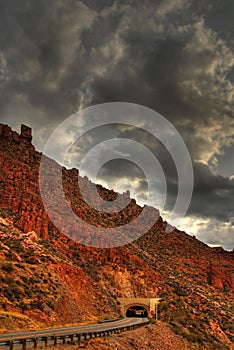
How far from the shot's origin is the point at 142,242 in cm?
9731

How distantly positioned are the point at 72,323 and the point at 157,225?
239 feet

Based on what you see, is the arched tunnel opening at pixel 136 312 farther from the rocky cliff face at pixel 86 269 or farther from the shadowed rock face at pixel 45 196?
the shadowed rock face at pixel 45 196

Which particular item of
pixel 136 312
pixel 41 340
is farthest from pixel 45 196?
pixel 41 340

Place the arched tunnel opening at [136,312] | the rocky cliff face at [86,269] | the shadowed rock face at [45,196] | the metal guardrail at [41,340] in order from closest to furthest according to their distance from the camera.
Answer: the metal guardrail at [41,340] < the rocky cliff face at [86,269] < the shadowed rock face at [45,196] < the arched tunnel opening at [136,312]

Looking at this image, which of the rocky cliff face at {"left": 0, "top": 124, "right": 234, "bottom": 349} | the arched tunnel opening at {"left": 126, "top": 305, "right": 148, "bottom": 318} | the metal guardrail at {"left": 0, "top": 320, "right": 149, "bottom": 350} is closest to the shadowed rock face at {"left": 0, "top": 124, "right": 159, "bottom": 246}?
the rocky cliff face at {"left": 0, "top": 124, "right": 234, "bottom": 349}

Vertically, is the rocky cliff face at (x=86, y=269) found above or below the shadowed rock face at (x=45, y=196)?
below

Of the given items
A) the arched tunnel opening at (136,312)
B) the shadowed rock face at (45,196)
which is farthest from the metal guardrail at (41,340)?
the arched tunnel opening at (136,312)

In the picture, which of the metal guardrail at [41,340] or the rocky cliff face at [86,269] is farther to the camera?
the rocky cliff face at [86,269]

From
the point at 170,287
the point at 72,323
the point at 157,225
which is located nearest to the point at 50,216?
the point at 170,287

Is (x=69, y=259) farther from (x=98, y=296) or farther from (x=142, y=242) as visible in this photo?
(x=142, y=242)

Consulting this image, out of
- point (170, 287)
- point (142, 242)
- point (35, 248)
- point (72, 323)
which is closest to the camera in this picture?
point (72, 323)

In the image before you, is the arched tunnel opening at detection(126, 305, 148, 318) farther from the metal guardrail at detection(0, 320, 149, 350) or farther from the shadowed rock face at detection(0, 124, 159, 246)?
the metal guardrail at detection(0, 320, 149, 350)

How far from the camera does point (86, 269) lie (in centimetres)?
6569

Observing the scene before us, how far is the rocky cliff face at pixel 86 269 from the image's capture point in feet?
137
